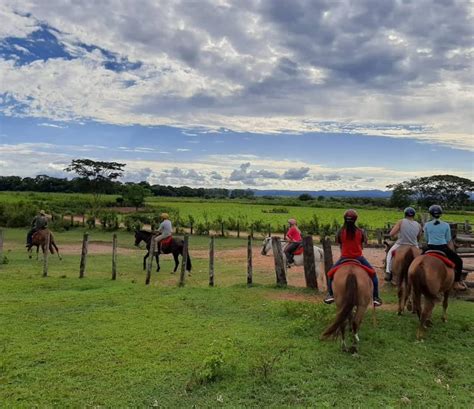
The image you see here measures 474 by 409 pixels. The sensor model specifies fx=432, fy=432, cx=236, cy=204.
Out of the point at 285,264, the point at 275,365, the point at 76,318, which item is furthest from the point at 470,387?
the point at 285,264

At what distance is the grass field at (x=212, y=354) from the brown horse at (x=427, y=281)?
39 centimetres

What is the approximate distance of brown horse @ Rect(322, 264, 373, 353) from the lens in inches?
248

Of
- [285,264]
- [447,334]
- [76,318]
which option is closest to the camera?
[447,334]

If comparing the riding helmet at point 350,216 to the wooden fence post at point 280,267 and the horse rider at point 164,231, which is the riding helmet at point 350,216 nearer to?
the wooden fence post at point 280,267

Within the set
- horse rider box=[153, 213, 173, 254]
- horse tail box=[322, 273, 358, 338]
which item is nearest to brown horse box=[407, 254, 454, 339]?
horse tail box=[322, 273, 358, 338]

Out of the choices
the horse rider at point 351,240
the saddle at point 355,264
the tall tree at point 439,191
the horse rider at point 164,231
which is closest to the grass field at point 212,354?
the saddle at point 355,264

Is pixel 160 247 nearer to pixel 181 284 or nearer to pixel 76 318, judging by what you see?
pixel 181 284

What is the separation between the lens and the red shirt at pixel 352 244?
675cm

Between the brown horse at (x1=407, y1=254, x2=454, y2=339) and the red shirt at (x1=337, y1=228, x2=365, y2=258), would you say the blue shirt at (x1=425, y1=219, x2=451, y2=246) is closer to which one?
the brown horse at (x1=407, y1=254, x2=454, y2=339)

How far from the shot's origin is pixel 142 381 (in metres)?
5.37

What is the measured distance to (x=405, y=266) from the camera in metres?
8.78

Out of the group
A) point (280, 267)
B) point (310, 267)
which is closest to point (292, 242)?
point (280, 267)

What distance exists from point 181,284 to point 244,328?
455 cm

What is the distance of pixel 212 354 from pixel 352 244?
8.87 feet
